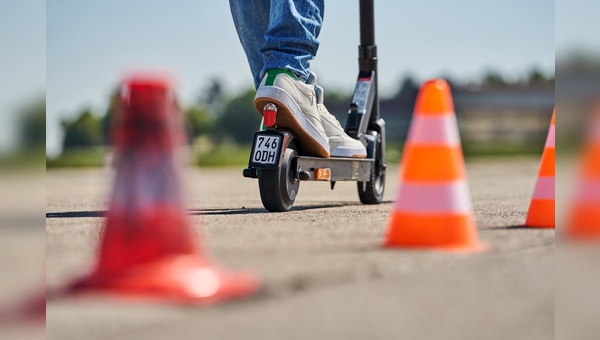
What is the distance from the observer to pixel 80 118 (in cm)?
11038

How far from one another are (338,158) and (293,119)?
0.65 meters

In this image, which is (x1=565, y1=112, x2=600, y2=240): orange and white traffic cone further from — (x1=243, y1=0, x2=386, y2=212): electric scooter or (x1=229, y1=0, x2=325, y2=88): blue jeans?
(x1=229, y1=0, x2=325, y2=88): blue jeans

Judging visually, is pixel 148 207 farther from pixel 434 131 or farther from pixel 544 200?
pixel 544 200

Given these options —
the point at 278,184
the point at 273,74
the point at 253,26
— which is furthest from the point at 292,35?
the point at 278,184

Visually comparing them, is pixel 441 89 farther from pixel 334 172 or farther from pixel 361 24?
pixel 361 24

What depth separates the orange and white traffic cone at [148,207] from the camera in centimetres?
220

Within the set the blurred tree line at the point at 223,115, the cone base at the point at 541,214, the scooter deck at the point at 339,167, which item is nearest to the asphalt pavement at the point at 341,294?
the cone base at the point at 541,214

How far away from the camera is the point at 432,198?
2916 mm

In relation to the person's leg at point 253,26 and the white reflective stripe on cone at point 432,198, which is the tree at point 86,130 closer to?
the person's leg at point 253,26

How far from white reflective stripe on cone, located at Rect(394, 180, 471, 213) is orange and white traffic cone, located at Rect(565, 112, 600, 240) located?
0.37 m

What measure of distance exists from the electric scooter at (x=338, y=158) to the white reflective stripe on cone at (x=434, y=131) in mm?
1328

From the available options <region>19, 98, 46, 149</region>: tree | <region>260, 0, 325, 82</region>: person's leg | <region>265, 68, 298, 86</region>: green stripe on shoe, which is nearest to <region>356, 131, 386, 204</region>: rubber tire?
<region>260, 0, 325, 82</region>: person's leg

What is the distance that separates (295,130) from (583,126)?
2339 millimetres

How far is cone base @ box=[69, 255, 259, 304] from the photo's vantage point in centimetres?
207
